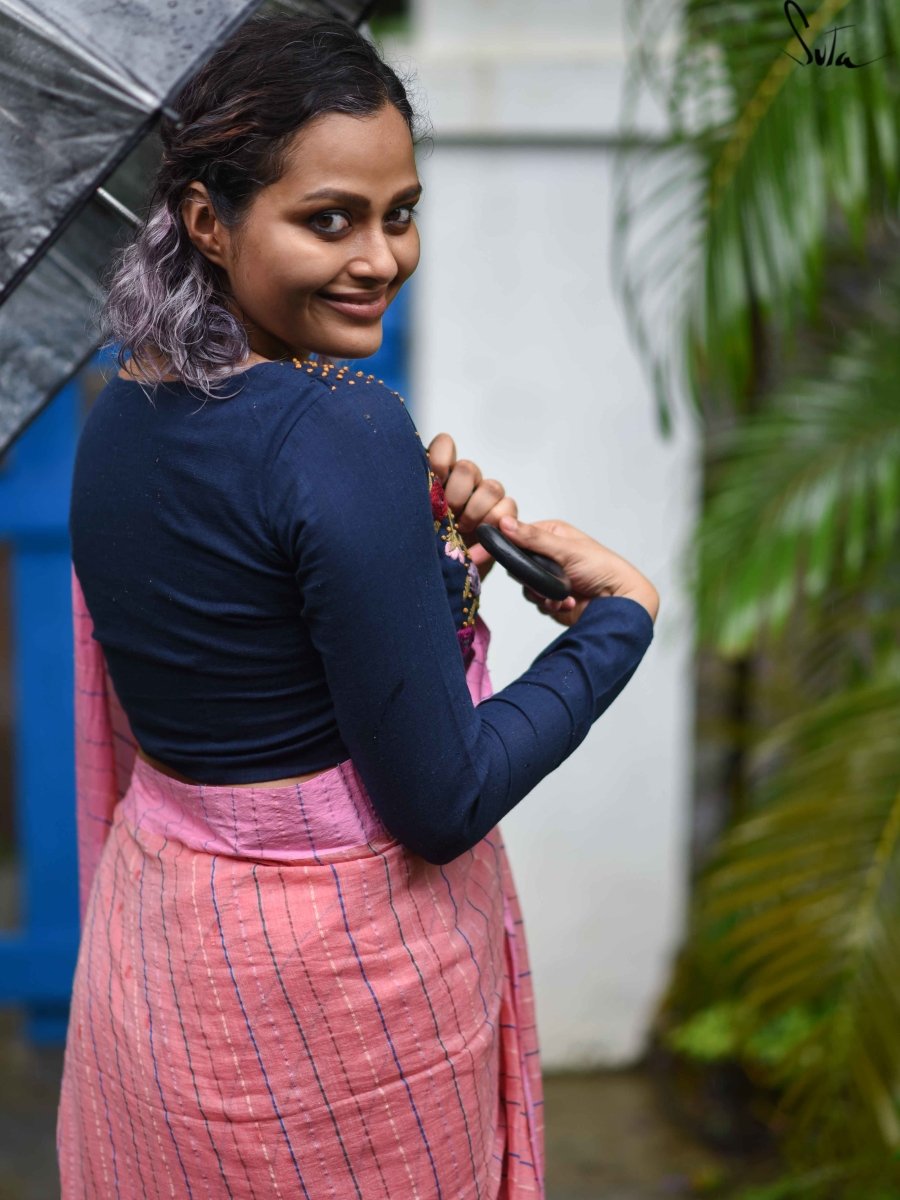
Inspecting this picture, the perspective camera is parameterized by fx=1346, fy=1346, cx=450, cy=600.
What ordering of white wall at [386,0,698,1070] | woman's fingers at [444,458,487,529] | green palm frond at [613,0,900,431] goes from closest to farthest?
woman's fingers at [444,458,487,529] < green palm frond at [613,0,900,431] < white wall at [386,0,698,1070]

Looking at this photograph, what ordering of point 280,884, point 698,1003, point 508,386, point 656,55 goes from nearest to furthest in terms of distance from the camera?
point 280,884, point 656,55, point 508,386, point 698,1003

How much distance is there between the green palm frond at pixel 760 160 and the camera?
6.45ft

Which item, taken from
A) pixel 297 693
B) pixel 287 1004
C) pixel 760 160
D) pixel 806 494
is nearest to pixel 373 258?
pixel 297 693

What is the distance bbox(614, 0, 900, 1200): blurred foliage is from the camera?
2012 mm

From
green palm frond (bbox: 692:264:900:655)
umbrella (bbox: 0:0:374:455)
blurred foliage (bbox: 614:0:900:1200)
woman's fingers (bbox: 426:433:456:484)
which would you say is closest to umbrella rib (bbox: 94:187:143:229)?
umbrella (bbox: 0:0:374:455)

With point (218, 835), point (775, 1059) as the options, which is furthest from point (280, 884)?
point (775, 1059)

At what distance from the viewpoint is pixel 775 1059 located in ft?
9.08

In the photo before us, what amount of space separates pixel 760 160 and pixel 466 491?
1.09 metres

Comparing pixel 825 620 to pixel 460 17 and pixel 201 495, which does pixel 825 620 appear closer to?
pixel 460 17

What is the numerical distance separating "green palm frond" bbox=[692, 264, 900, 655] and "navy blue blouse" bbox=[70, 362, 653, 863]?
1066 mm

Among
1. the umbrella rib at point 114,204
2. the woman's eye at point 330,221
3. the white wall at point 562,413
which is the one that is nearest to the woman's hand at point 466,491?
the woman's eye at point 330,221

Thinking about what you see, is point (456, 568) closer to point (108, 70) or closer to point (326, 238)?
point (326, 238)

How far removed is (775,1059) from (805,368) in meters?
1.43

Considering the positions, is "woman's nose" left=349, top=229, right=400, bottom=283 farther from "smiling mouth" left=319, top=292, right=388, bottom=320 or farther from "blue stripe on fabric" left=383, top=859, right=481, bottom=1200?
"blue stripe on fabric" left=383, top=859, right=481, bottom=1200
